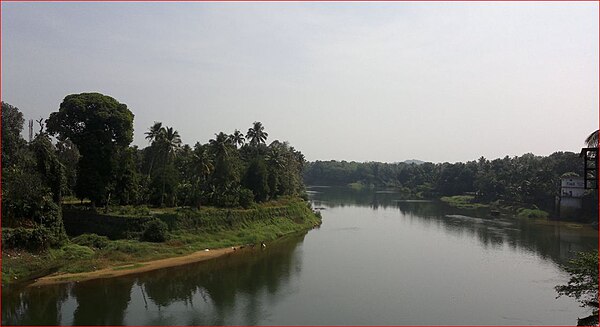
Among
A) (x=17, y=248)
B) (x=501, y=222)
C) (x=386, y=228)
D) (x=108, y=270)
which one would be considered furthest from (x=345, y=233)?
(x=17, y=248)

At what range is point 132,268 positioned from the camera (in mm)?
39750

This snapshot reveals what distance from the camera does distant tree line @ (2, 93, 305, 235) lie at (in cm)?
3956

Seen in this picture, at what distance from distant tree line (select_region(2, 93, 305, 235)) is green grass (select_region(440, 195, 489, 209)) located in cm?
6060

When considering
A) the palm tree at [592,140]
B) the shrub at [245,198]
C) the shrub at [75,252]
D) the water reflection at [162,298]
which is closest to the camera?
the palm tree at [592,140]

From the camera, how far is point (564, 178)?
8388cm

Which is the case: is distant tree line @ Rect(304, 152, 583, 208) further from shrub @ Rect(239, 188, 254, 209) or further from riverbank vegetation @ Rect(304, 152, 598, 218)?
shrub @ Rect(239, 188, 254, 209)

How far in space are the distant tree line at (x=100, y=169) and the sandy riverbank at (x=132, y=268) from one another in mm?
5441

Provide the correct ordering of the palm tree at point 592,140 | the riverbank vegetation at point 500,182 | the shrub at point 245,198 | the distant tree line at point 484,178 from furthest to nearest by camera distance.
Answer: the distant tree line at point 484,178
the riverbank vegetation at point 500,182
the shrub at point 245,198
the palm tree at point 592,140

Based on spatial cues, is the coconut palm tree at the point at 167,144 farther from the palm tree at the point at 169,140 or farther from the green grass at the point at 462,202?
the green grass at the point at 462,202

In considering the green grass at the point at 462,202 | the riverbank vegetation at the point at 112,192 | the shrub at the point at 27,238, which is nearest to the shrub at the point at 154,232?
the riverbank vegetation at the point at 112,192

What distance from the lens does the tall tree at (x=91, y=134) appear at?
46375mm

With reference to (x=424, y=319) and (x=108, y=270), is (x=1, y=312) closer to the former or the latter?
(x=108, y=270)

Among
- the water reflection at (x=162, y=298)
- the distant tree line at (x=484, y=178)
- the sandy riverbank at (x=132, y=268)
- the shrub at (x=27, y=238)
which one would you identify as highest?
the distant tree line at (x=484, y=178)

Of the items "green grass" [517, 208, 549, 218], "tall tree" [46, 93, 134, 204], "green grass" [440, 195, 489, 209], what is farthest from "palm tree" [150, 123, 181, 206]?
"green grass" [440, 195, 489, 209]
